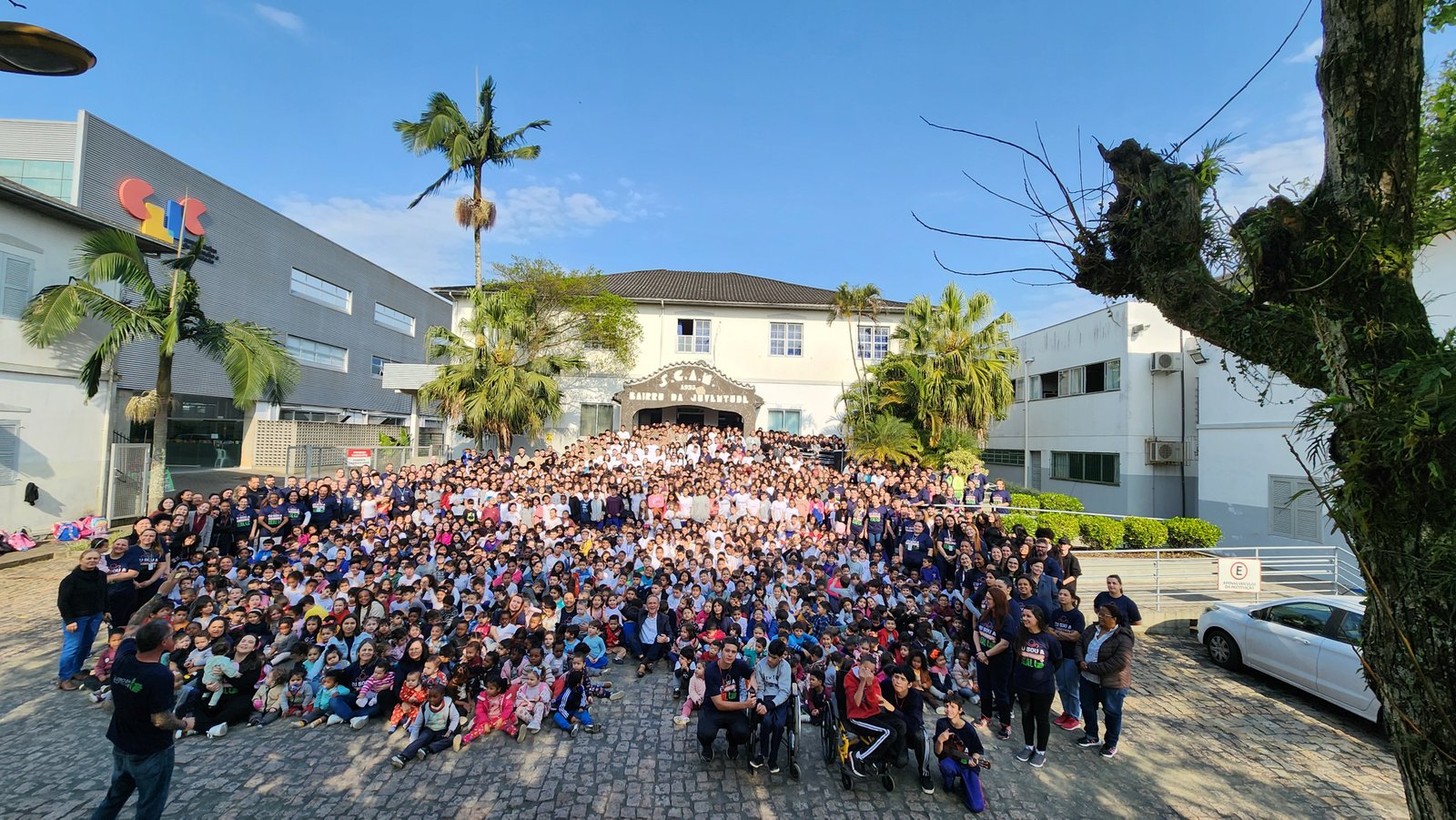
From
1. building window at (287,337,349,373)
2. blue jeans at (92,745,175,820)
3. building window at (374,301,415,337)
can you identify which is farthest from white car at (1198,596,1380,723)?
building window at (374,301,415,337)

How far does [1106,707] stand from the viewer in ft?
20.8

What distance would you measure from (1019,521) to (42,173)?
102 feet

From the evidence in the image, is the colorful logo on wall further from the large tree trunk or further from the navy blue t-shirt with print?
the large tree trunk

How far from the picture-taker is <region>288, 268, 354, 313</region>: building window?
→ 94.1ft

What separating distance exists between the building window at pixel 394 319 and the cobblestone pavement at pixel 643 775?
31295 millimetres

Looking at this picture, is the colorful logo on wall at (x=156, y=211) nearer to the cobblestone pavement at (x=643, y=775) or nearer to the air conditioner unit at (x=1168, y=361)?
the cobblestone pavement at (x=643, y=775)

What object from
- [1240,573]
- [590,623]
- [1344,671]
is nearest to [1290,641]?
[1344,671]

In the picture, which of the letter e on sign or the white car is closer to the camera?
the white car

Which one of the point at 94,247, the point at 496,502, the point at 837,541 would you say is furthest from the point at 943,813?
the point at 94,247

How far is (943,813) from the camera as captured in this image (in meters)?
5.34

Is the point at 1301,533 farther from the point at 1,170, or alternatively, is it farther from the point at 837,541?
the point at 1,170

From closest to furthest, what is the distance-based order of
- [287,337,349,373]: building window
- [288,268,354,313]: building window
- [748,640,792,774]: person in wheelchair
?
[748,640,792,774]: person in wheelchair → [287,337,349,373]: building window → [288,268,354,313]: building window

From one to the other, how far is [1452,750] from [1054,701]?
19.1 ft

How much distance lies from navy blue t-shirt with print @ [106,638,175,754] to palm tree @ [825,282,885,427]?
2063 centimetres
